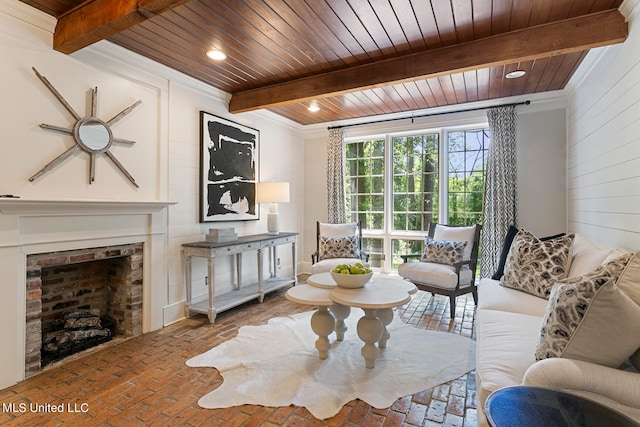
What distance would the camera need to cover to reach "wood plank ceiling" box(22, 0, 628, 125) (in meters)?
2.25

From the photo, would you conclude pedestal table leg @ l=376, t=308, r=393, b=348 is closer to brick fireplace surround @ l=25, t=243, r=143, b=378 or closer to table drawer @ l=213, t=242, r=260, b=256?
table drawer @ l=213, t=242, r=260, b=256

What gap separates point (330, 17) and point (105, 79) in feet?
6.46

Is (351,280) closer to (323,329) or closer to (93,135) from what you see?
(323,329)

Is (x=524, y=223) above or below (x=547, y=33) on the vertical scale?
below

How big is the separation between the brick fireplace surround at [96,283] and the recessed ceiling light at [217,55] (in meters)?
1.89

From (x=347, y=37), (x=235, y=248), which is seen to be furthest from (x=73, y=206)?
(x=347, y=37)

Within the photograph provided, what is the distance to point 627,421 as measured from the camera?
37.1 inches

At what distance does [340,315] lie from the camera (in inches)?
108

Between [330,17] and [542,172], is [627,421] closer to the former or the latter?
[330,17]

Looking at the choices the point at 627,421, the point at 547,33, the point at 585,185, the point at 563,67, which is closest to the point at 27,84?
the point at 627,421

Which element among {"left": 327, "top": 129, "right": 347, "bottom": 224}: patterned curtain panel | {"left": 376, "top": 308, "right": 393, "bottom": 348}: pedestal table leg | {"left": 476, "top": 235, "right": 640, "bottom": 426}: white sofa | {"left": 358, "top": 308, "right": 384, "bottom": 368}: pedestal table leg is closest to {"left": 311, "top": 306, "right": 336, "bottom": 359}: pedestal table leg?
{"left": 358, "top": 308, "right": 384, "bottom": 368}: pedestal table leg

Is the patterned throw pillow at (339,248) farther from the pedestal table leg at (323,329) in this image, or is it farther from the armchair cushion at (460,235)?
the pedestal table leg at (323,329)

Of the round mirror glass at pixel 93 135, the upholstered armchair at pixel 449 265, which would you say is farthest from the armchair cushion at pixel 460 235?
the round mirror glass at pixel 93 135

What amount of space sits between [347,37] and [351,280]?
200 cm
